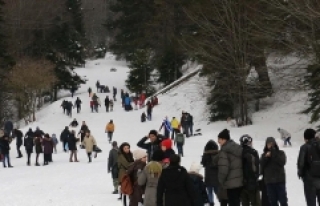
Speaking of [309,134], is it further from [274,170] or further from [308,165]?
[274,170]

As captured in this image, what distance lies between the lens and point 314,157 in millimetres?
8125

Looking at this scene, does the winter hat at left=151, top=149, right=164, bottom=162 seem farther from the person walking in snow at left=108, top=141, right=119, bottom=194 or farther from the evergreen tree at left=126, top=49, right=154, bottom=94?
the evergreen tree at left=126, top=49, right=154, bottom=94

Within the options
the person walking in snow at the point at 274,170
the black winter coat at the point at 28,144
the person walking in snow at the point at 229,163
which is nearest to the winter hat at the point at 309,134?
the person walking in snow at the point at 274,170

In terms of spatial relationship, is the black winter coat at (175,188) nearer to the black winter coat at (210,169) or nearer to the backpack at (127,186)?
the backpack at (127,186)

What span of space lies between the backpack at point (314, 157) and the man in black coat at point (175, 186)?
2434 mm

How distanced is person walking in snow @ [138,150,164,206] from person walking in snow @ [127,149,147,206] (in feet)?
2.18

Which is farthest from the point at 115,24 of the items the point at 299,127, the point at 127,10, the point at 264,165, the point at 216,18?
the point at 264,165

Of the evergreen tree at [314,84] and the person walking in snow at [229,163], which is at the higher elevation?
the evergreen tree at [314,84]

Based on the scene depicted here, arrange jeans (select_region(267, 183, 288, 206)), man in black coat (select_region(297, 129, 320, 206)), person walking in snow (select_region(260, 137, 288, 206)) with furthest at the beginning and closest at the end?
jeans (select_region(267, 183, 288, 206)) → person walking in snow (select_region(260, 137, 288, 206)) → man in black coat (select_region(297, 129, 320, 206))

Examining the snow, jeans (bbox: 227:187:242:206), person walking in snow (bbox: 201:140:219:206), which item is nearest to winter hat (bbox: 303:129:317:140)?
jeans (bbox: 227:187:242:206)

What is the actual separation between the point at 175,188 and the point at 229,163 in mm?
1679

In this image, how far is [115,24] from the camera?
61.4 meters

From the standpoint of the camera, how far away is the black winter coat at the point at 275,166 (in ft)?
29.0

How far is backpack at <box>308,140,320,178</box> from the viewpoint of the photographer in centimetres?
809
